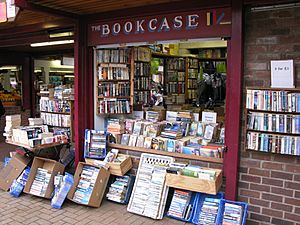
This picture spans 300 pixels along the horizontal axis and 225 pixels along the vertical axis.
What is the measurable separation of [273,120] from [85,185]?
2.59 meters

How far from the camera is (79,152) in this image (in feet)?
16.5

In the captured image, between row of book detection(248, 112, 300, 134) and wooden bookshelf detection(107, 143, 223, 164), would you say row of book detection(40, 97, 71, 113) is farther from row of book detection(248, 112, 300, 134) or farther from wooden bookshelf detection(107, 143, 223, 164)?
row of book detection(248, 112, 300, 134)

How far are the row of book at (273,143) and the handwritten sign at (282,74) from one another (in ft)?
1.91

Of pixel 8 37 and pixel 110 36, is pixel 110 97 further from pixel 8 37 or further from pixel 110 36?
pixel 8 37

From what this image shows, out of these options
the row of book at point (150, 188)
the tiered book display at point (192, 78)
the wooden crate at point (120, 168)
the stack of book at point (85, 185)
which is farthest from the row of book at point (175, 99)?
the stack of book at point (85, 185)

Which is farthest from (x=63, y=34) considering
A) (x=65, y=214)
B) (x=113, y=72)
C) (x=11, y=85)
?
(x=11, y=85)

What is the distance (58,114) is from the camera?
20.7 feet

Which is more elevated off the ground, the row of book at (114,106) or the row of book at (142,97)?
the row of book at (142,97)

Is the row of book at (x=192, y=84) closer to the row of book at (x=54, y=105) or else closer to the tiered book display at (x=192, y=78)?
the tiered book display at (x=192, y=78)

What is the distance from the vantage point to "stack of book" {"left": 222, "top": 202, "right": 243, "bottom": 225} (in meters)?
3.42

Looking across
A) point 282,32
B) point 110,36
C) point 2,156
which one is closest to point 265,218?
point 282,32

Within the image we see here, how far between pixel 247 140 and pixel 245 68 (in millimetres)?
872

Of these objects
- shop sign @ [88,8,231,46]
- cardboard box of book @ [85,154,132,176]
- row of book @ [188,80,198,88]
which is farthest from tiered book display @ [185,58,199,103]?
cardboard box of book @ [85,154,132,176]

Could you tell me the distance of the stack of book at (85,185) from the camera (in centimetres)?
414
